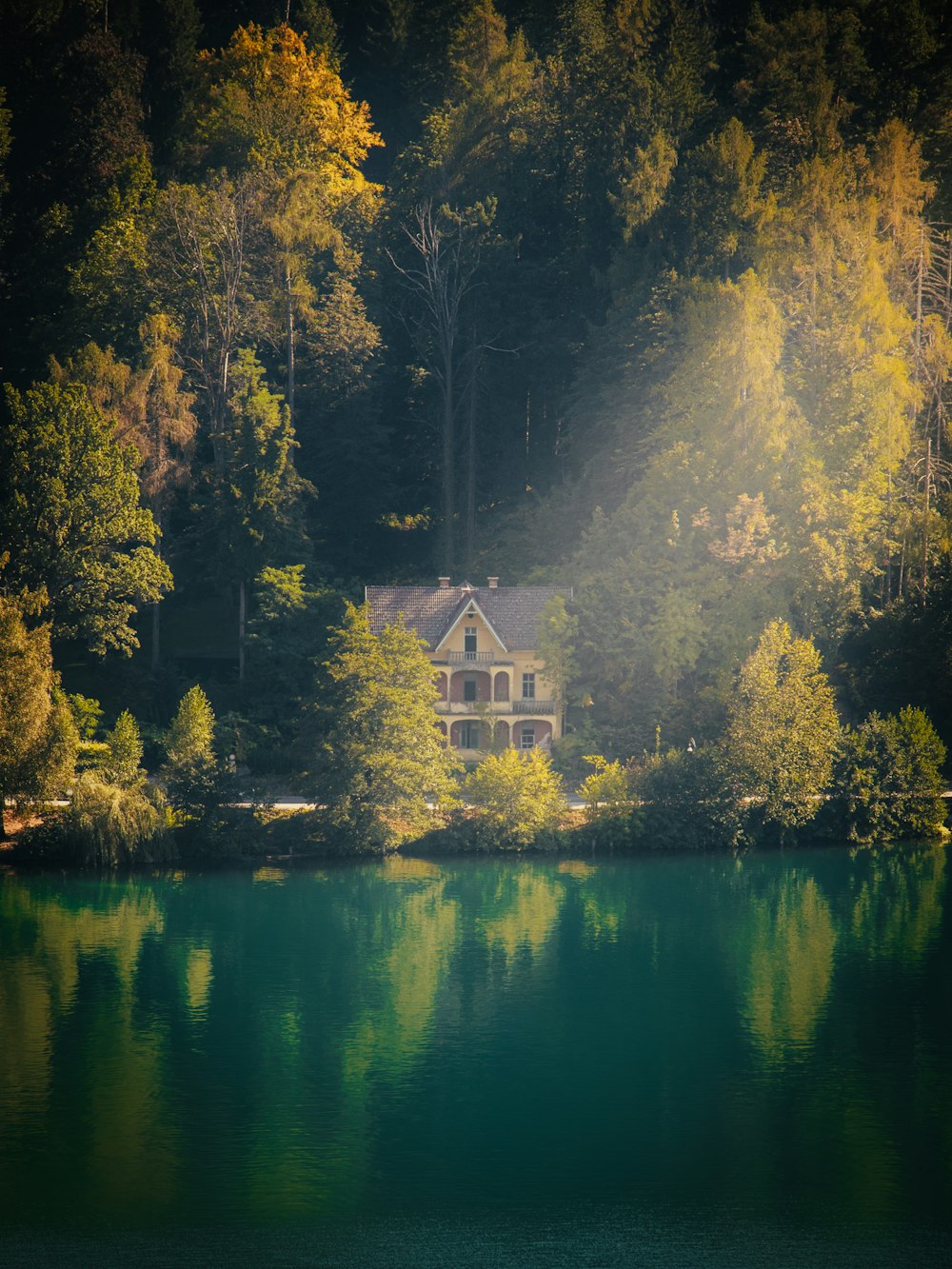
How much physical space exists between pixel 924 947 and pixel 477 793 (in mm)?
17570

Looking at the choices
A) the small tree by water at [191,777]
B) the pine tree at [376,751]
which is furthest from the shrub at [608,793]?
the small tree by water at [191,777]

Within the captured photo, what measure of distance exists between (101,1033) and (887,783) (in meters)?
34.5

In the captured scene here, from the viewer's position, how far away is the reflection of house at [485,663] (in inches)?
2953

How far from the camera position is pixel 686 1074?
152ft

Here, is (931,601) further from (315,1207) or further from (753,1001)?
(315,1207)

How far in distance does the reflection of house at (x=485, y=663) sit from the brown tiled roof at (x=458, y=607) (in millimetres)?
40

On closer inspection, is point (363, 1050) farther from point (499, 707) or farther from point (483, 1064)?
point (499, 707)

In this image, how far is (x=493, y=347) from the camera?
89688 mm

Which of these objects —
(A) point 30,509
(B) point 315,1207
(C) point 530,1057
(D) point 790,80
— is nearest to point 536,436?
(D) point 790,80

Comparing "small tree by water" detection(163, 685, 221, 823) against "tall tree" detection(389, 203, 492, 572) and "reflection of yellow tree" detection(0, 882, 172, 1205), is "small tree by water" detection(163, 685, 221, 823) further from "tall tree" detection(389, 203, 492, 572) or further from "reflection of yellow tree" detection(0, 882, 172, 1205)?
"tall tree" detection(389, 203, 492, 572)

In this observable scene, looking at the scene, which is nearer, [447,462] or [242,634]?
[242,634]

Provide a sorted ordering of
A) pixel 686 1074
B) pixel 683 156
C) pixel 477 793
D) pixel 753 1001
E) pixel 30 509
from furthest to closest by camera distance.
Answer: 1. pixel 683 156
2. pixel 30 509
3. pixel 477 793
4. pixel 753 1001
5. pixel 686 1074

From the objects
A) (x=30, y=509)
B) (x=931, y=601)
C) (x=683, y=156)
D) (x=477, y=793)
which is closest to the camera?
(x=477, y=793)

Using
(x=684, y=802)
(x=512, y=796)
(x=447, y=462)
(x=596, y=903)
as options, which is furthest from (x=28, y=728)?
(x=447, y=462)
